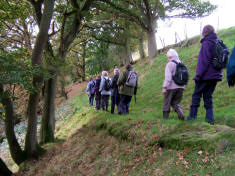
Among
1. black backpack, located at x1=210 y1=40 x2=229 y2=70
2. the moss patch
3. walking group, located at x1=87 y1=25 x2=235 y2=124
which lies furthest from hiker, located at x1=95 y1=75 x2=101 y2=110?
black backpack, located at x1=210 y1=40 x2=229 y2=70

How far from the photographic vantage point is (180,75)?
5594mm

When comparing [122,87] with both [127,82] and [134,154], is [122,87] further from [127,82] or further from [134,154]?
[134,154]

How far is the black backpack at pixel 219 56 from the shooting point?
4.67 meters

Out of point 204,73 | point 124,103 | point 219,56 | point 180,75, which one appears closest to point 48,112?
point 124,103

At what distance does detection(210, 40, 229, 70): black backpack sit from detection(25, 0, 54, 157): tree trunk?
229 inches

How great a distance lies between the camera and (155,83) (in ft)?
48.1

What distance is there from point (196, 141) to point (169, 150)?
61 centimetres

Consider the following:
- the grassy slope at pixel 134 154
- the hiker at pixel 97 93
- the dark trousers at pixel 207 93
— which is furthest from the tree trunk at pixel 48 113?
the dark trousers at pixel 207 93

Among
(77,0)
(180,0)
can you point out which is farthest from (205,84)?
(180,0)

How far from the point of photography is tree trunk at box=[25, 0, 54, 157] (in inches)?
311

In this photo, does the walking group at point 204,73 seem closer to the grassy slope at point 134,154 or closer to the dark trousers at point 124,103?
the grassy slope at point 134,154

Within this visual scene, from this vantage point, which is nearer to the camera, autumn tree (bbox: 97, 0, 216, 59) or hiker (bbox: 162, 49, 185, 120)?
hiker (bbox: 162, 49, 185, 120)

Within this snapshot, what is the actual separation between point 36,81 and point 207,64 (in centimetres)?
632

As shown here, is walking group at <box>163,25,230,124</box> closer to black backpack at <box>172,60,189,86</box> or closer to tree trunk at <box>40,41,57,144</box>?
black backpack at <box>172,60,189,86</box>
